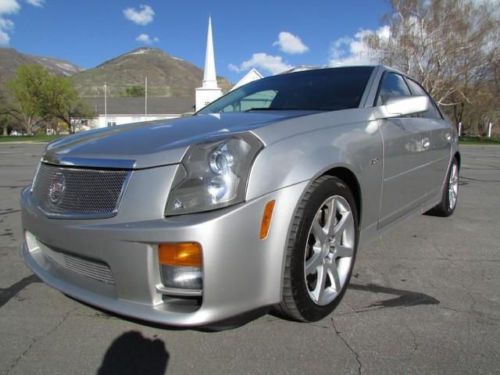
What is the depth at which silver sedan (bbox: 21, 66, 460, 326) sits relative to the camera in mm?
1809

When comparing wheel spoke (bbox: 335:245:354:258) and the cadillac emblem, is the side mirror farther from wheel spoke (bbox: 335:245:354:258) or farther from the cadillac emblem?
the cadillac emblem

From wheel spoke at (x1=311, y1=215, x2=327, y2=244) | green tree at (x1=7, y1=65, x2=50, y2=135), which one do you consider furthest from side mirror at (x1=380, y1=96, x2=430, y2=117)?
green tree at (x1=7, y1=65, x2=50, y2=135)

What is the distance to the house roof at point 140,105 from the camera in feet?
180

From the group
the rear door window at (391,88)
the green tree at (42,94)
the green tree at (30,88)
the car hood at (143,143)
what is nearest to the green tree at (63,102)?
the green tree at (42,94)

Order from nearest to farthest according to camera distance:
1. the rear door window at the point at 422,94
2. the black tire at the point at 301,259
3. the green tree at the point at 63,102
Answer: the black tire at the point at 301,259, the rear door window at the point at 422,94, the green tree at the point at 63,102

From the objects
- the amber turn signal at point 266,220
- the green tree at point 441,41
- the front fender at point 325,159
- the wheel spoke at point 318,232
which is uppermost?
the green tree at point 441,41

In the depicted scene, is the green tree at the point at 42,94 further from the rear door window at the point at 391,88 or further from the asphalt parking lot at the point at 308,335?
the rear door window at the point at 391,88

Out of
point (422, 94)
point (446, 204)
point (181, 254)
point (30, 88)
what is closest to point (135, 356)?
point (181, 254)

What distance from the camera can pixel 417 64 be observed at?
31.2 metres

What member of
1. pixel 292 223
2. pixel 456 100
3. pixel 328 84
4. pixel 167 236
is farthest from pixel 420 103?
pixel 456 100

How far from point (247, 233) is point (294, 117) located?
840 mm

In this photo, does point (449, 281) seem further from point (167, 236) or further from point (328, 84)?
point (167, 236)

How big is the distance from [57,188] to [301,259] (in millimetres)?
1334

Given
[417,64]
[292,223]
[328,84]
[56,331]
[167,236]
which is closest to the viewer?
[167,236]
